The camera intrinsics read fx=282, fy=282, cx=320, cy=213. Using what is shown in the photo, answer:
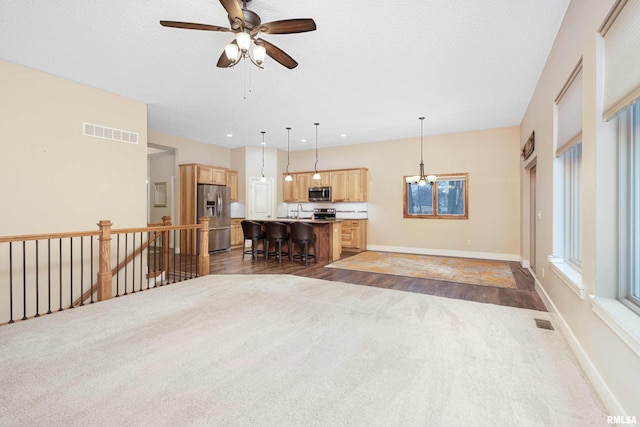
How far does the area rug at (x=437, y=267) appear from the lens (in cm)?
470

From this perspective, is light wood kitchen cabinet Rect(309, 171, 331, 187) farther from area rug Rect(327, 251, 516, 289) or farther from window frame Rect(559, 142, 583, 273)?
window frame Rect(559, 142, 583, 273)

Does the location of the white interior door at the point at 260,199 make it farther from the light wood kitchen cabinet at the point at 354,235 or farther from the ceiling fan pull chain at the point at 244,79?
the ceiling fan pull chain at the point at 244,79

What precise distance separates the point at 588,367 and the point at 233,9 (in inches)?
146

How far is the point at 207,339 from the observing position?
2504 mm

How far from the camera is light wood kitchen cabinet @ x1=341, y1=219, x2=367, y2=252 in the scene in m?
7.79

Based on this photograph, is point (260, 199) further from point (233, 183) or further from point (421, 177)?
point (421, 177)

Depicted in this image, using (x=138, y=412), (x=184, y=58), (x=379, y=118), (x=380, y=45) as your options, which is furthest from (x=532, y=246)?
(x=184, y=58)

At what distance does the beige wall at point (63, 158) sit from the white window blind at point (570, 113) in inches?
236

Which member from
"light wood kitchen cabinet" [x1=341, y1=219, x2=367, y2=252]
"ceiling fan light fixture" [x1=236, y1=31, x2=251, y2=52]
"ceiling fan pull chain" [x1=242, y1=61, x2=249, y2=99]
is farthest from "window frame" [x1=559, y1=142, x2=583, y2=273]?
"light wood kitchen cabinet" [x1=341, y1=219, x2=367, y2=252]

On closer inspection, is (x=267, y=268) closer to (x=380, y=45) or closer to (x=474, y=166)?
(x=380, y=45)

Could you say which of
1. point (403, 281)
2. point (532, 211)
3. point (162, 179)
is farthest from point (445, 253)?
point (162, 179)

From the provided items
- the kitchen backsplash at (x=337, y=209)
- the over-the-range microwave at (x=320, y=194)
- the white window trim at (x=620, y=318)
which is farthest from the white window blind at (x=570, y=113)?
the over-the-range microwave at (x=320, y=194)

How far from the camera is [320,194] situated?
329 inches

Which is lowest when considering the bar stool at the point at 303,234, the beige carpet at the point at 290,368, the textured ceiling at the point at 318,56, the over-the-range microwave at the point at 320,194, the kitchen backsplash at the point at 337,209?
the beige carpet at the point at 290,368
